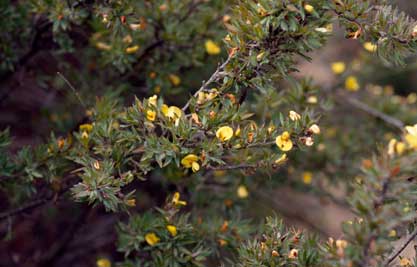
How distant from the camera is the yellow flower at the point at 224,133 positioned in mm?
1397

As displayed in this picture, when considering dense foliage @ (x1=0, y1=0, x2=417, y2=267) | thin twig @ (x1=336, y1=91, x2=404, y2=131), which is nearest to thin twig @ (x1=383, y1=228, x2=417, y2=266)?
dense foliage @ (x1=0, y1=0, x2=417, y2=267)

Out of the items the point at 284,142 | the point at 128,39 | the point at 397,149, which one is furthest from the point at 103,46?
the point at 397,149

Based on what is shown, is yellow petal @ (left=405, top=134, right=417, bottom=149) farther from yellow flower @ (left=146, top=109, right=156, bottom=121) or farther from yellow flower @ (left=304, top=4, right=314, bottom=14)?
yellow flower @ (left=146, top=109, right=156, bottom=121)

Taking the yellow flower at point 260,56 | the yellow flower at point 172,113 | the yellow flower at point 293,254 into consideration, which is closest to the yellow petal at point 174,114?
the yellow flower at point 172,113

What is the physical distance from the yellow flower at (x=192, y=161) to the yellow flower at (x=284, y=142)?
0.76 feet

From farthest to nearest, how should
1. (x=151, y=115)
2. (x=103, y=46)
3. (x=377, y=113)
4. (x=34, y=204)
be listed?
1. (x=377, y=113)
2. (x=103, y=46)
3. (x=34, y=204)
4. (x=151, y=115)

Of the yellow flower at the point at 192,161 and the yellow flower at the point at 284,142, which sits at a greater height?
the yellow flower at the point at 284,142

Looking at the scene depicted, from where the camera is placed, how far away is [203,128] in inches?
55.3

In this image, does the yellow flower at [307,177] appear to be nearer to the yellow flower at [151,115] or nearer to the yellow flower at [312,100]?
the yellow flower at [312,100]

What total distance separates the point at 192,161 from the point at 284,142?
26 centimetres

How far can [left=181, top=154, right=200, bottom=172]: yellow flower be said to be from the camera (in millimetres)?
1424

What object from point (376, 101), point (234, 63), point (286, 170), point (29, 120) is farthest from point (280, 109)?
point (29, 120)

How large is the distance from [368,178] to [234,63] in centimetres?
51

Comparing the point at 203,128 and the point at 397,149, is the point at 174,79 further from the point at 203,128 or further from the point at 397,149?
the point at 397,149
